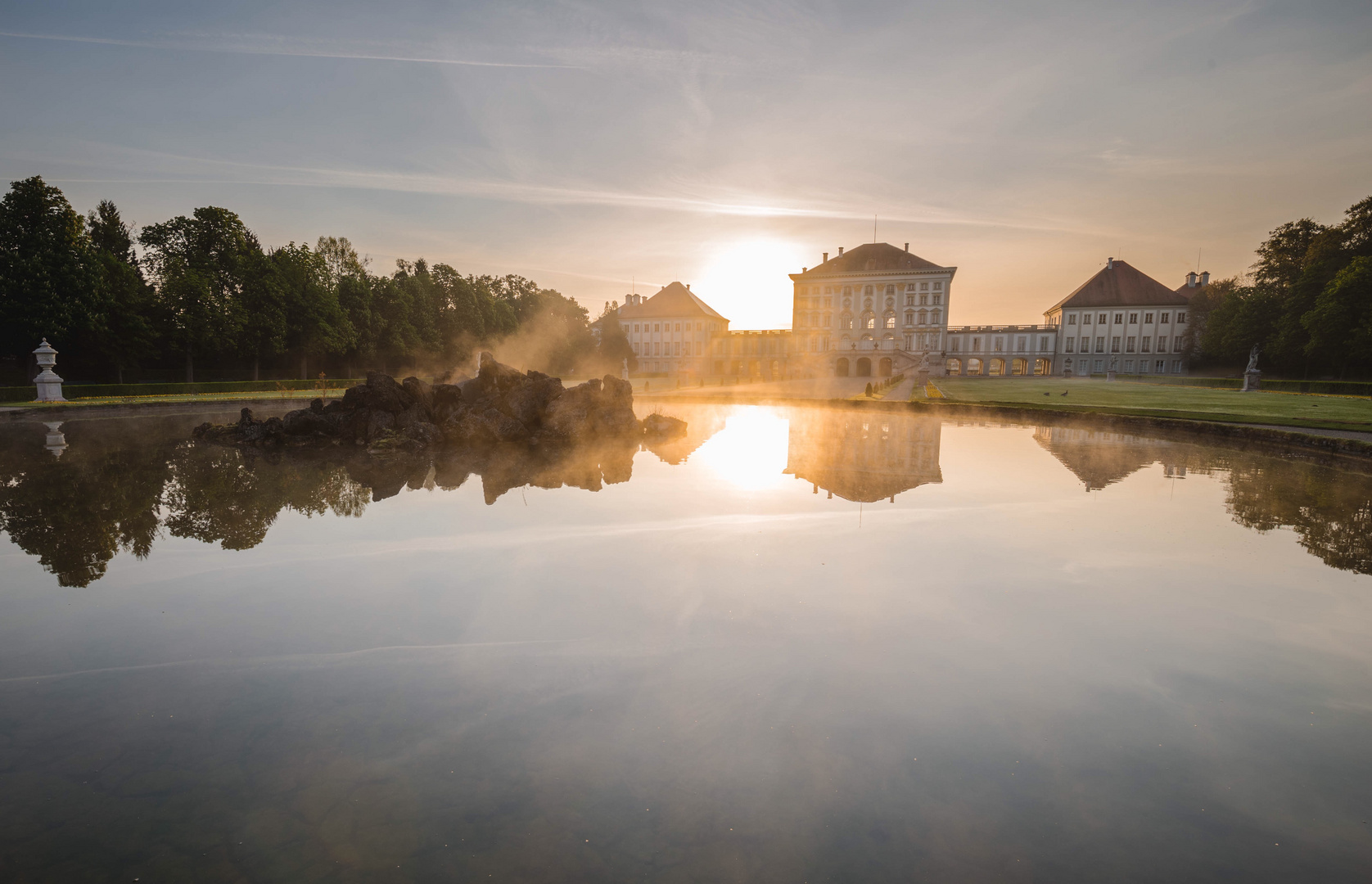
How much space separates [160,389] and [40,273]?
765 centimetres

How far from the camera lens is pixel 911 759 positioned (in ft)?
12.3

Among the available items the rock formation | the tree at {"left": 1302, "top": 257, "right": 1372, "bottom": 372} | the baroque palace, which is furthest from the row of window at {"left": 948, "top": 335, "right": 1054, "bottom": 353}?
the rock formation

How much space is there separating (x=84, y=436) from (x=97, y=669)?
1885 centimetres

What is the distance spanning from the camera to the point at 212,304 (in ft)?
133

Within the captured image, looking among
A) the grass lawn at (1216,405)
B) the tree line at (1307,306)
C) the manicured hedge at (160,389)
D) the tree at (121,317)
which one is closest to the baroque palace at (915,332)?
the tree line at (1307,306)

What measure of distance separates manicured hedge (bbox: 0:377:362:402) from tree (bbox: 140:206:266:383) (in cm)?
288

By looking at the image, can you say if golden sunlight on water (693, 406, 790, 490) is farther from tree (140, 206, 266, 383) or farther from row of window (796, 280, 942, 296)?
row of window (796, 280, 942, 296)

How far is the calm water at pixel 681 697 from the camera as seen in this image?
3.13 metres

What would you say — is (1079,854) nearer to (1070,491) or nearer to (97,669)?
(97,669)

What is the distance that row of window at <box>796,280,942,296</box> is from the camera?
83463 mm

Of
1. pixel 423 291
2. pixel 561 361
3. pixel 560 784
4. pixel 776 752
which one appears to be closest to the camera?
pixel 560 784

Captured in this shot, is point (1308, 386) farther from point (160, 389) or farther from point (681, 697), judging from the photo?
point (160, 389)

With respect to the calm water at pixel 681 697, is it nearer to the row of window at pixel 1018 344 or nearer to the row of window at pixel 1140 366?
the row of window at pixel 1018 344

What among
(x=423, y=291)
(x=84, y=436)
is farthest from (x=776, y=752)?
(x=423, y=291)
